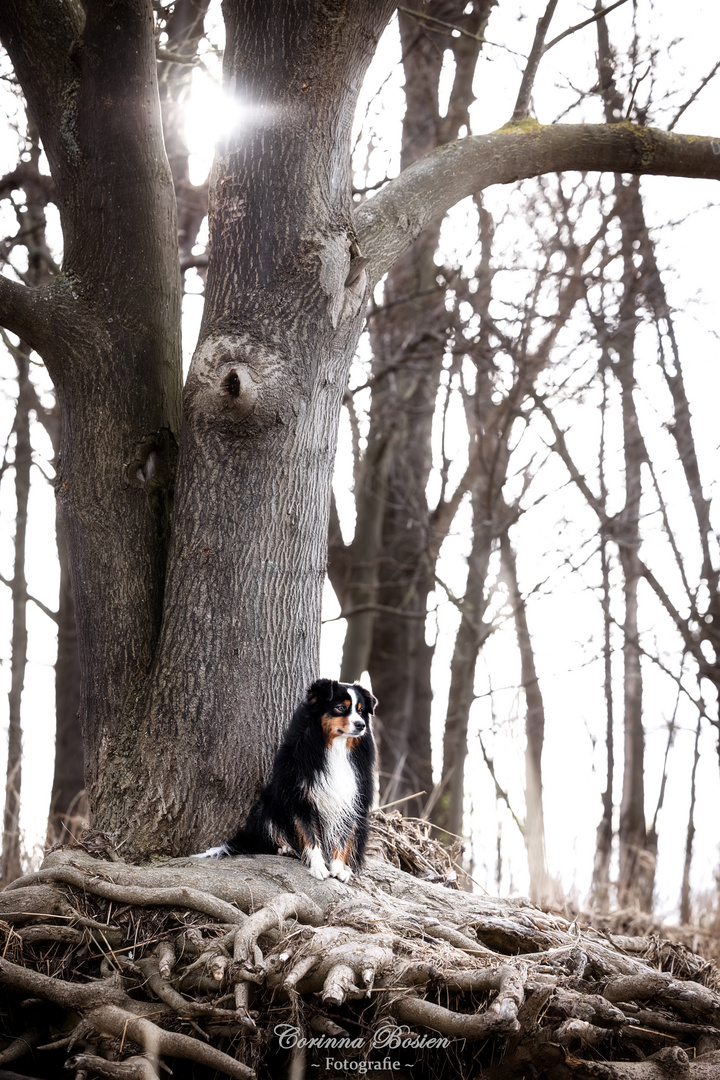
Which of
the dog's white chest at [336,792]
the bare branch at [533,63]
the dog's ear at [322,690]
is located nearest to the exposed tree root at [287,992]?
the dog's white chest at [336,792]

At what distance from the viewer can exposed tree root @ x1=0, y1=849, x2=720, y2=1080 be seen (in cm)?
285

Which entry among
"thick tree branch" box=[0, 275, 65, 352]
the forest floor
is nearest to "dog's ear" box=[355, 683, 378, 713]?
the forest floor

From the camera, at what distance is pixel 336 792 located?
12.2 feet

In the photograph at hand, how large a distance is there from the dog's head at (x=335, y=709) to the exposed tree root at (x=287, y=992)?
0.64 m

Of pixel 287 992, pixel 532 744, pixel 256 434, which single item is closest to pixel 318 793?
pixel 287 992

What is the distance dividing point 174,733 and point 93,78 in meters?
3.46

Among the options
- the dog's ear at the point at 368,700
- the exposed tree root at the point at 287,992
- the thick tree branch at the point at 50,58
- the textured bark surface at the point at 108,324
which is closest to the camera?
the exposed tree root at the point at 287,992

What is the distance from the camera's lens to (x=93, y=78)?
4.39 metres

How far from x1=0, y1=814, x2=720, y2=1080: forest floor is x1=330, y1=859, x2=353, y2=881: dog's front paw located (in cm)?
11

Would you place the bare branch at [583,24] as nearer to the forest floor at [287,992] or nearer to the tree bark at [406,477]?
the forest floor at [287,992]

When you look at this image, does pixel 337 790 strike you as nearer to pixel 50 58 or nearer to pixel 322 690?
pixel 322 690

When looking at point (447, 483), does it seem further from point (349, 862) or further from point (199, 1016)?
point (199, 1016)

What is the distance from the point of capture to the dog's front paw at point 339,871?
365 cm

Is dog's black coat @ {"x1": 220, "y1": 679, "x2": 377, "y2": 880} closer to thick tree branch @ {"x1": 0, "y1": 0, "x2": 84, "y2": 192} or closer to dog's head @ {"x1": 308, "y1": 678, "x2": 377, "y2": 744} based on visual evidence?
dog's head @ {"x1": 308, "y1": 678, "x2": 377, "y2": 744}
